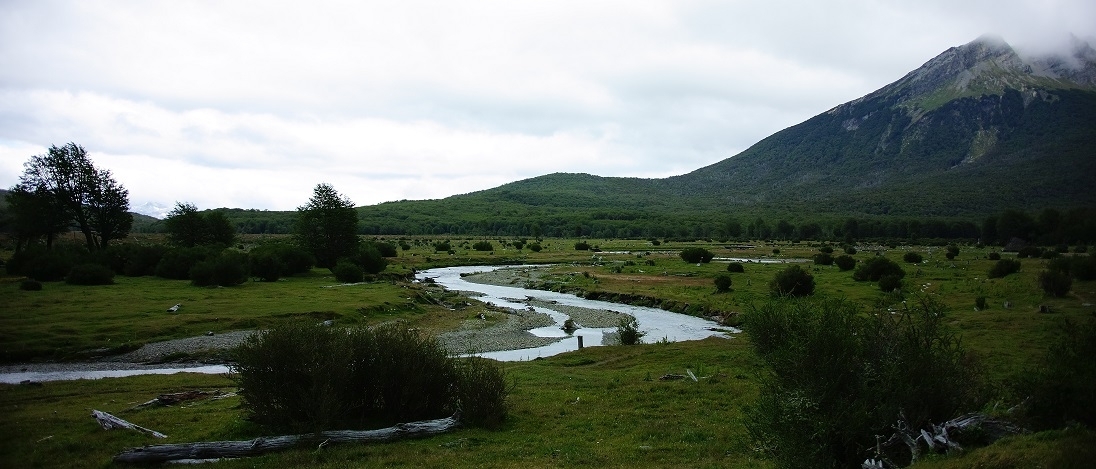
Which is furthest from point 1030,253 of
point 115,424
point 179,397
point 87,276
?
point 87,276

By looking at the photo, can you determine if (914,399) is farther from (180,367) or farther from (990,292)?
(990,292)

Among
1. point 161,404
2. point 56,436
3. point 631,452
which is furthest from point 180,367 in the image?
point 631,452

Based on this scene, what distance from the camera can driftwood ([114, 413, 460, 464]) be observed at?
43.5 ft

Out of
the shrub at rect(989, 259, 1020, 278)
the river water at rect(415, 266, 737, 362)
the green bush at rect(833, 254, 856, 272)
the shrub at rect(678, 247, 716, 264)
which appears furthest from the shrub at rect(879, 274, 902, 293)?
the shrub at rect(678, 247, 716, 264)

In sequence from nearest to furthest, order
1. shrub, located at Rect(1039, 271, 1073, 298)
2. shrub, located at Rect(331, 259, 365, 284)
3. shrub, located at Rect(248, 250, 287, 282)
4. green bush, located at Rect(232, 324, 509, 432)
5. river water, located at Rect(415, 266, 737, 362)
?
green bush, located at Rect(232, 324, 509, 432), river water, located at Rect(415, 266, 737, 362), shrub, located at Rect(1039, 271, 1073, 298), shrub, located at Rect(248, 250, 287, 282), shrub, located at Rect(331, 259, 365, 284)

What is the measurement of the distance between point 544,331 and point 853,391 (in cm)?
3271

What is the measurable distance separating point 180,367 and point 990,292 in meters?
55.3

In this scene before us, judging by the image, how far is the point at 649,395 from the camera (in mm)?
20750

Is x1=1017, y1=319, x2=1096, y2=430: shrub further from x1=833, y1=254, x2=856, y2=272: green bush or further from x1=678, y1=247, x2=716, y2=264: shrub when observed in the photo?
x1=678, y1=247, x2=716, y2=264: shrub

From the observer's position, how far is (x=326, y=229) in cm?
7344

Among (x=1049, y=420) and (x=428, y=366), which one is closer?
(x=1049, y=420)

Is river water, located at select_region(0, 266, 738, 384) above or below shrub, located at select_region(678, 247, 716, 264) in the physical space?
below

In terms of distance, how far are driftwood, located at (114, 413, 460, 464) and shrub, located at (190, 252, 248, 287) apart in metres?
48.0

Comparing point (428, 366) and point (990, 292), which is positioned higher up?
point (428, 366)
